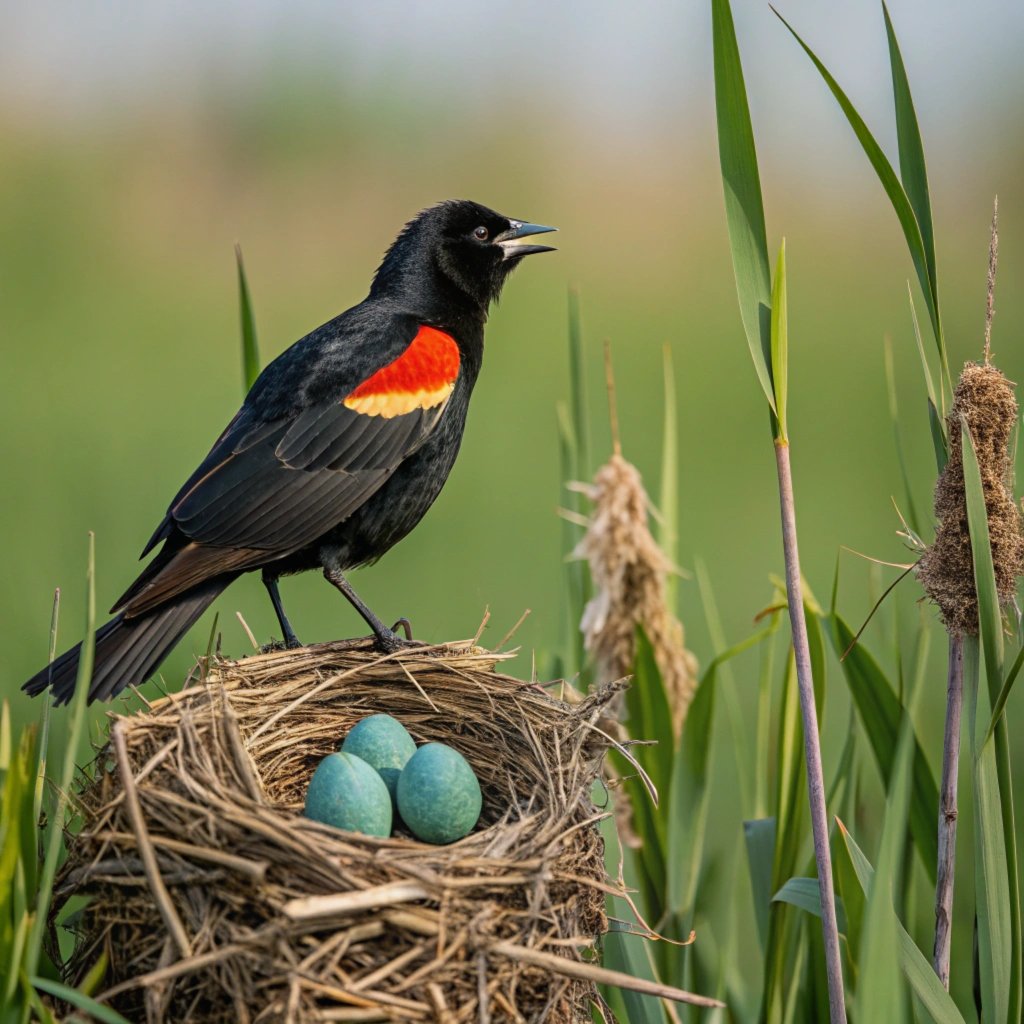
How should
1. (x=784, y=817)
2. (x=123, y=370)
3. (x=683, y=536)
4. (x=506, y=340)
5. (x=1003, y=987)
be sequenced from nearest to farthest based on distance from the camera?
(x=1003, y=987) → (x=784, y=817) → (x=683, y=536) → (x=123, y=370) → (x=506, y=340)

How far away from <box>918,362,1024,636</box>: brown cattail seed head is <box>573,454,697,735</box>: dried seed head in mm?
934

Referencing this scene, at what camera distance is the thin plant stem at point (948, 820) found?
172 cm

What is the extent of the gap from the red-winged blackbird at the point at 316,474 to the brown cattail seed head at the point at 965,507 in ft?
3.75

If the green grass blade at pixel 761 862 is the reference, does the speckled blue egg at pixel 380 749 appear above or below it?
above

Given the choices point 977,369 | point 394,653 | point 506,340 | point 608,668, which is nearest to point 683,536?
point 506,340

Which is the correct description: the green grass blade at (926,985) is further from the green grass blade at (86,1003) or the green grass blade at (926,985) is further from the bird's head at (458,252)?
the bird's head at (458,252)

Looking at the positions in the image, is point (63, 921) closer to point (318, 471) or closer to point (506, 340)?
point (318, 471)

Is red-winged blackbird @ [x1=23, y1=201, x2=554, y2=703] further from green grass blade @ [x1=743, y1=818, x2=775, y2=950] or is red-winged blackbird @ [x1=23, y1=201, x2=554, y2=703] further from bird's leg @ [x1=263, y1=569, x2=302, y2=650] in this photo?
green grass blade @ [x1=743, y1=818, x2=775, y2=950]

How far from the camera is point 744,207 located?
1.62 m

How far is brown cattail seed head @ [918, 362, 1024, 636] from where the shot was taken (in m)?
1.68

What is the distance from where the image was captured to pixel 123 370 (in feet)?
25.7

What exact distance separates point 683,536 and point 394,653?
5002 mm

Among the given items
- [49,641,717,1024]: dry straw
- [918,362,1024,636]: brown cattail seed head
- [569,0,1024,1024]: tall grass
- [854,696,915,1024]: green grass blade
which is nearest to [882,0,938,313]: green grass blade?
[569,0,1024,1024]: tall grass

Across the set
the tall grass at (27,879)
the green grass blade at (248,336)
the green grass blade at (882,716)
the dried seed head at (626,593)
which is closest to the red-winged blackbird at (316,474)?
the green grass blade at (248,336)
